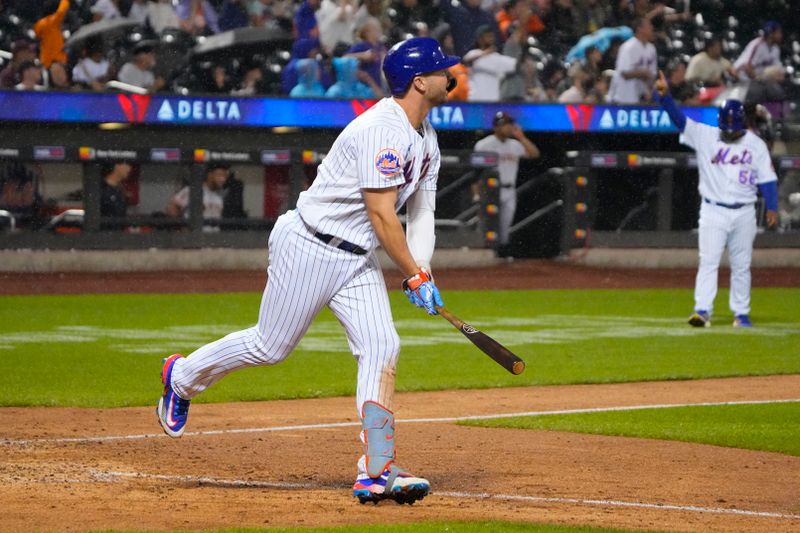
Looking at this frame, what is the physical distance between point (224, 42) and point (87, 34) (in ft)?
6.27

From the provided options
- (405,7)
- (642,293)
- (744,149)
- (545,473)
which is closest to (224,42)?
(405,7)

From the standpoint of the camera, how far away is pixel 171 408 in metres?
5.98

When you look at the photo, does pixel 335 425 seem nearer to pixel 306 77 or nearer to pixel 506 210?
pixel 306 77

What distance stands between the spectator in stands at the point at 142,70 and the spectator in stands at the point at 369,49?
9.33 feet

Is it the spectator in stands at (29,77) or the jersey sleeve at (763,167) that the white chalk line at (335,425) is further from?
the spectator in stands at (29,77)

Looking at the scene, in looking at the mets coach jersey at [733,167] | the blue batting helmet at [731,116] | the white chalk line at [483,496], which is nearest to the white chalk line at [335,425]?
the white chalk line at [483,496]

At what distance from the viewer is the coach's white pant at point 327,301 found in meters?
5.39

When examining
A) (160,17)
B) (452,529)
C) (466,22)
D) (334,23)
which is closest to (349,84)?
(334,23)

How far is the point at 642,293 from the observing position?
1752cm

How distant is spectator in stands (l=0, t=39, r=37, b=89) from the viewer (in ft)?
57.6

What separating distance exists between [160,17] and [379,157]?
14.6m

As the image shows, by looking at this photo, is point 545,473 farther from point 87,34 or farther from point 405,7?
point 405,7

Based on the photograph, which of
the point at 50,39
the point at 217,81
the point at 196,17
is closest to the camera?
the point at 50,39

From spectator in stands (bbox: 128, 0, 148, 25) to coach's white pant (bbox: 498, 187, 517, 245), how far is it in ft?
19.5
